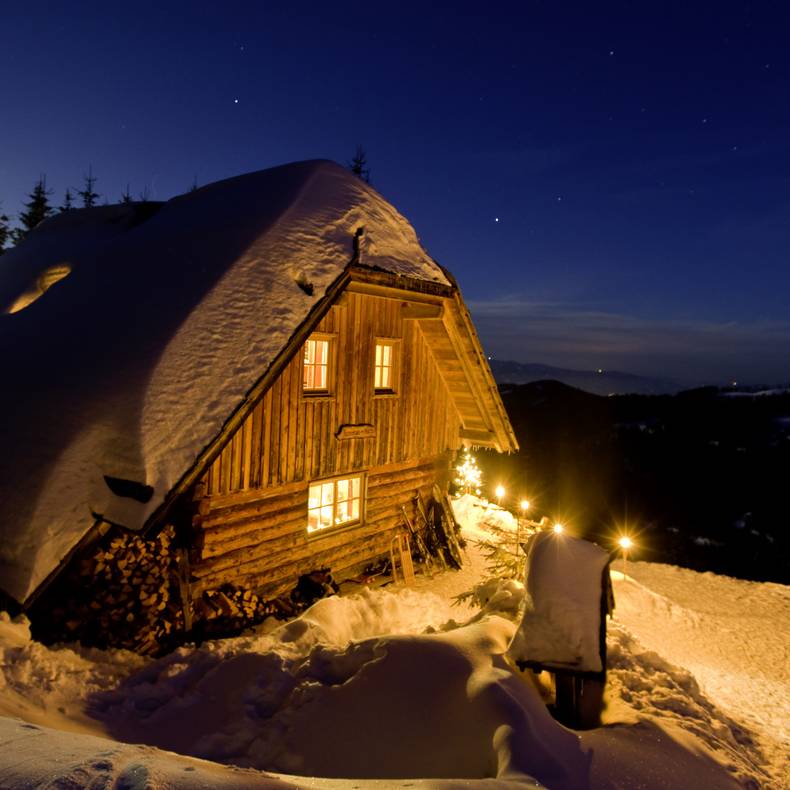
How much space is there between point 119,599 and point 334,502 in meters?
4.38

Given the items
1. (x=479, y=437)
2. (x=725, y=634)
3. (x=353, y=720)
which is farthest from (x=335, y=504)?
(x=725, y=634)

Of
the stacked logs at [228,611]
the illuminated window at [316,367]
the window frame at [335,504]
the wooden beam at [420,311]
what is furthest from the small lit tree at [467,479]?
the stacked logs at [228,611]

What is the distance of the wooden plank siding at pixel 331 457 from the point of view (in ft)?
26.8

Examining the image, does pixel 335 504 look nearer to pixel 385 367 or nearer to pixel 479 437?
pixel 385 367

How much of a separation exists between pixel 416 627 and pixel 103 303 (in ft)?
24.7

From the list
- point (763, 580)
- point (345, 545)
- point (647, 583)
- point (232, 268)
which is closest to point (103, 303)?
point (232, 268)

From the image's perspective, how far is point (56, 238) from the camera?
13945mm

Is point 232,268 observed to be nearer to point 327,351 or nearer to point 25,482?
point 327,351

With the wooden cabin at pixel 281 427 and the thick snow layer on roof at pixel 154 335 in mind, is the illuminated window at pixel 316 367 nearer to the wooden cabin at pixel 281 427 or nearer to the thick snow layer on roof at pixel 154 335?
the wooden cabin at pixel 281 427

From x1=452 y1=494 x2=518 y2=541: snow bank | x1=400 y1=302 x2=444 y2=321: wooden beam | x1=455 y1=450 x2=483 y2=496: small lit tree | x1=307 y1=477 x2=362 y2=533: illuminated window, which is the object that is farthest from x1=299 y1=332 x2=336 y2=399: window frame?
x1=455 y1=450 x2=483 y2=496: small lit tree

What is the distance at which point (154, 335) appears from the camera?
294 inches

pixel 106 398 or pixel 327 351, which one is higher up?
pixel 327 351

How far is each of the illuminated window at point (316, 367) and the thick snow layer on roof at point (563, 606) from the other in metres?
5.20

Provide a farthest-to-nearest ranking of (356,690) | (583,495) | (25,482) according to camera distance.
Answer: (583,495) → (25,482) → (356,690)
